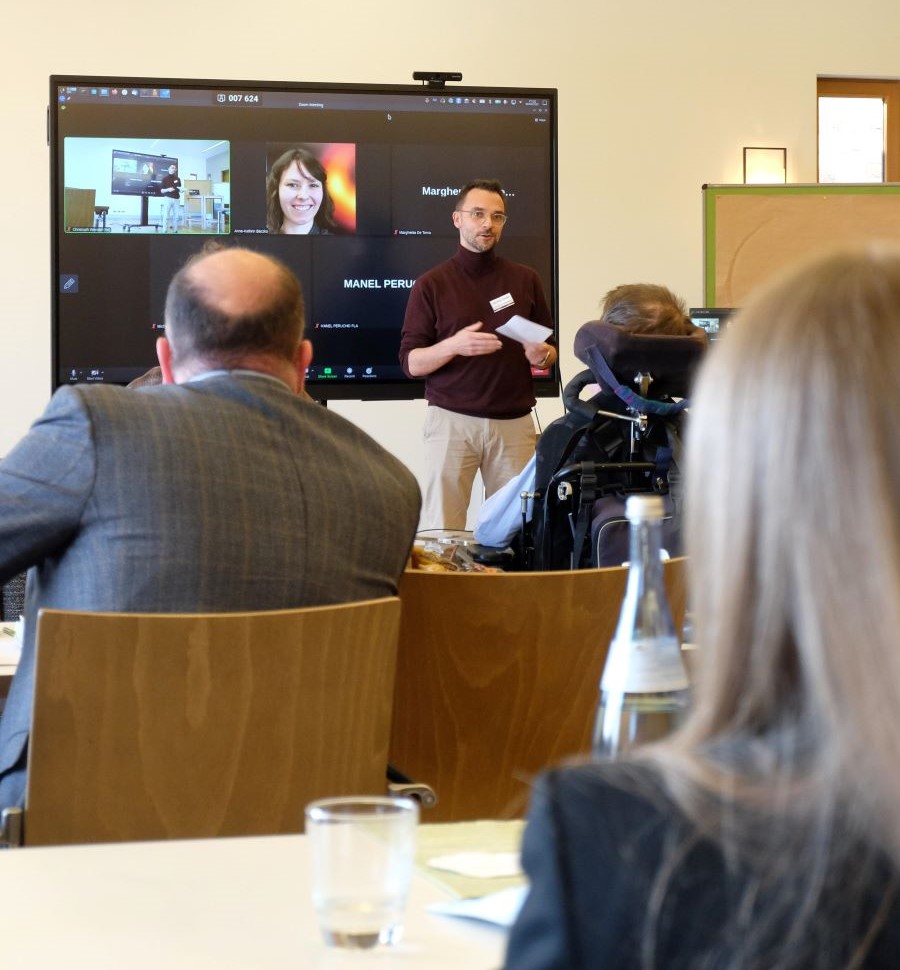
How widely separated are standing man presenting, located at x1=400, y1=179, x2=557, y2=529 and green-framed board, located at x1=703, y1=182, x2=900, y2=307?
2043 millimetres

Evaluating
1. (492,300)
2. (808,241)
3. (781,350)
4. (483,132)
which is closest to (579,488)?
(492,300)

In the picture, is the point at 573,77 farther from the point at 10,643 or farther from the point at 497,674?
the point at 497,674

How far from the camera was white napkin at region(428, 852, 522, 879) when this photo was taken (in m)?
1.09

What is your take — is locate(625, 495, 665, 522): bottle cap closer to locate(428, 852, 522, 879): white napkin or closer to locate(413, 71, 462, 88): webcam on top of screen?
locate(428, 852, 522, 879): white napkin

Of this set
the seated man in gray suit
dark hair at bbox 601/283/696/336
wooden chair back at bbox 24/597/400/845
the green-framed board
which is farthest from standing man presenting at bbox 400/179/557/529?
wooden chair back at bbox 24/597/400/845

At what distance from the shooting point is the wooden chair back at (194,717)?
154 centimetres

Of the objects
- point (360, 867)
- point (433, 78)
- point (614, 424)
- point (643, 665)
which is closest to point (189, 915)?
point (360, 867)

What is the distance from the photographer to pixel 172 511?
181 centimetres

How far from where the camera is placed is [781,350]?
592 millimetres

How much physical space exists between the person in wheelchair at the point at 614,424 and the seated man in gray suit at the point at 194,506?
188 centimetres

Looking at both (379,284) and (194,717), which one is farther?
(379,284)

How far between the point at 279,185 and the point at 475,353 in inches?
40.7

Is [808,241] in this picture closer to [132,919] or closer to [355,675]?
[355,675]

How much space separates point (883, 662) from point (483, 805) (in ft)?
4.96
